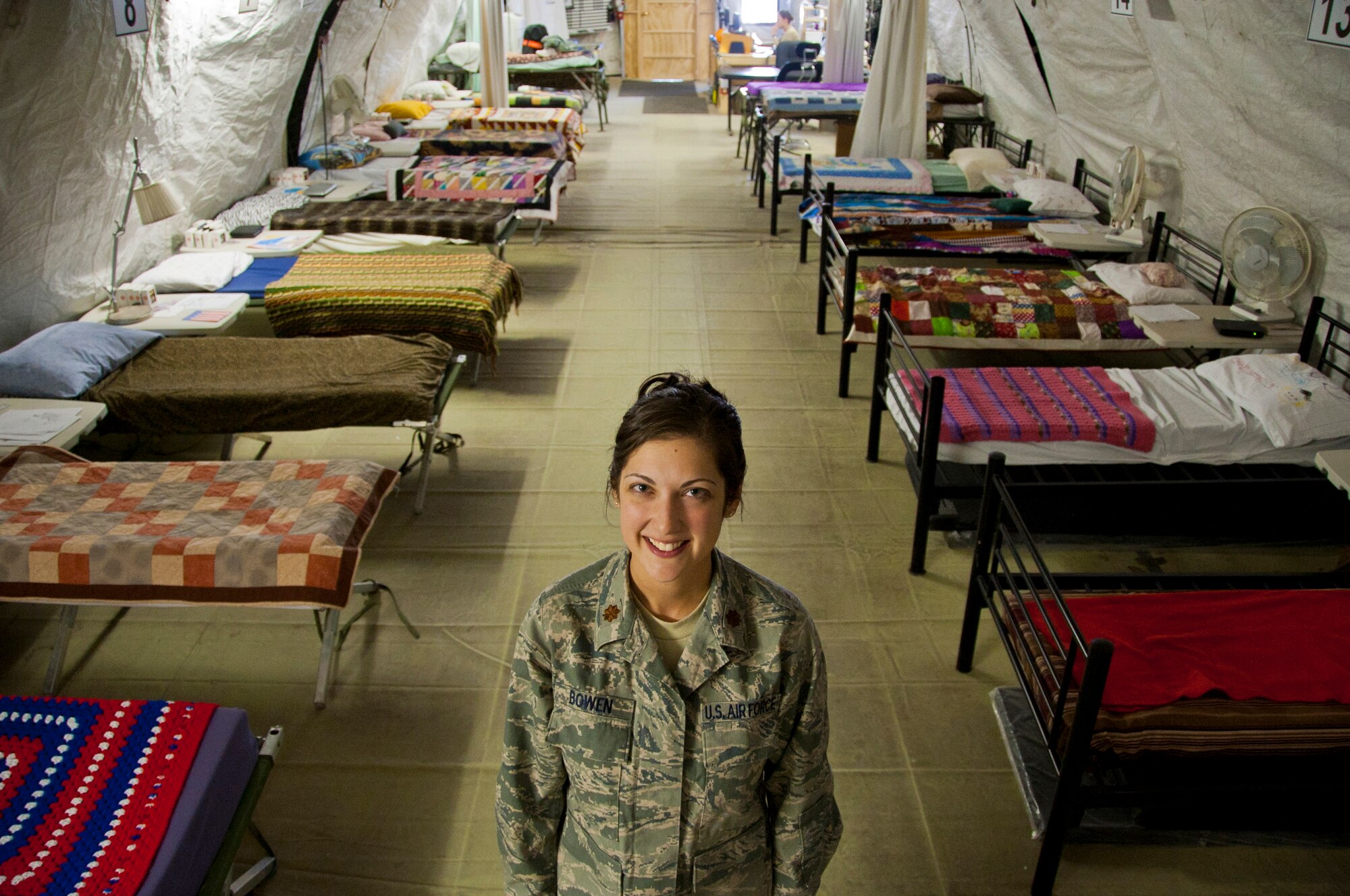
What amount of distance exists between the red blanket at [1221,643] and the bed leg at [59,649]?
3.08 metres

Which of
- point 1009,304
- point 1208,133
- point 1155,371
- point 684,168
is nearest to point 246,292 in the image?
point 1009,304

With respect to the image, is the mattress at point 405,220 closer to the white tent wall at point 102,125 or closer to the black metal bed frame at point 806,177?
the white tent wall at point 102,125

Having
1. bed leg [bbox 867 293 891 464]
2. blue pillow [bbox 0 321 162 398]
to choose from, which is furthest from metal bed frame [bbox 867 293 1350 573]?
blue pillow [bbox 0 321 162 398]

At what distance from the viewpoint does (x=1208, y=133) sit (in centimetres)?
489

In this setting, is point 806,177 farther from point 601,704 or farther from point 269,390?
point 601,704

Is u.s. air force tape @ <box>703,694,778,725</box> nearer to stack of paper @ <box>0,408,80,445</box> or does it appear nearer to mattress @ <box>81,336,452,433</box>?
mattress @ <box>81,336,452,433</box>

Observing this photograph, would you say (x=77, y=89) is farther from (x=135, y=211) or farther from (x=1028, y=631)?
(x=1028, y=631)

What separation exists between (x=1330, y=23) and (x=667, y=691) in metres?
3.63

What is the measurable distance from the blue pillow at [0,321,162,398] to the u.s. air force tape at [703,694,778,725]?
3.63 meters

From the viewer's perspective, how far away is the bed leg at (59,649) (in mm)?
3105

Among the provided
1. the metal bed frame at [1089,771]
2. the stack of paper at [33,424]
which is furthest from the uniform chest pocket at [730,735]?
the stack of paper at [33,424]

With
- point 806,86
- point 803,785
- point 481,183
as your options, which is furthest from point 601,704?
point 806,86

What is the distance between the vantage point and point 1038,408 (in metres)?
3.94

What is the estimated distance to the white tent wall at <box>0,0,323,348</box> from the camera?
4.44 metres
